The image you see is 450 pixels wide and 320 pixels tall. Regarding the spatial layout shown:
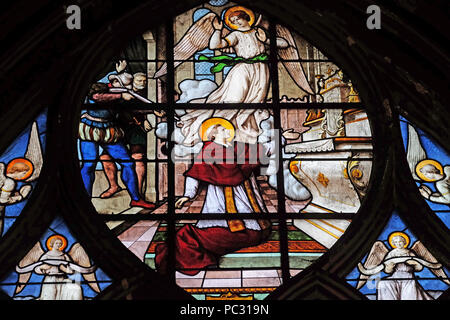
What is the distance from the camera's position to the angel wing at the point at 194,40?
29.6 ft

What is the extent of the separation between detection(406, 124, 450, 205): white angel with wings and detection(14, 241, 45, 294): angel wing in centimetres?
326

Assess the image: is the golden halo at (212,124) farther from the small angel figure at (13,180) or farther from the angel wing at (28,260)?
the angel wing at (28,260)

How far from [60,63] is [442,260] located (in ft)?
12.3

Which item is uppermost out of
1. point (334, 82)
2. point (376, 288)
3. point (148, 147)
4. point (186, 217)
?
point (334, 82)

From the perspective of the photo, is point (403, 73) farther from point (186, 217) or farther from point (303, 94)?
point (186, 217)

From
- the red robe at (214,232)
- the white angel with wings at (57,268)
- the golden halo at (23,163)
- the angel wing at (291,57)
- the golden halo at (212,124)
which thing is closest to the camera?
the white angel with wings at (57,268)

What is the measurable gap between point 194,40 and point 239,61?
474 millimetres

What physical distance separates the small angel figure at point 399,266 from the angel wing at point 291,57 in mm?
1653

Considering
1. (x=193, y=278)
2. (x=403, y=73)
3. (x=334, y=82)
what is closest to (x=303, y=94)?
(x=334, y=82)

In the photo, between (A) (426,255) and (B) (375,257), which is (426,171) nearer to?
(A) (426,255)

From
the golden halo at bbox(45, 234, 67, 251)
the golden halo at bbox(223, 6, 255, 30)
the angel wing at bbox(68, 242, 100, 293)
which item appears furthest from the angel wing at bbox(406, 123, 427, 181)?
the golden halo at bbox(45, 234, 67, 251)

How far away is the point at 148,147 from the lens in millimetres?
8617

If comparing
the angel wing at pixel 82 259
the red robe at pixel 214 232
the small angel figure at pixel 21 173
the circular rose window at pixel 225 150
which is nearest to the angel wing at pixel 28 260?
the angel wing at pixel 82 259

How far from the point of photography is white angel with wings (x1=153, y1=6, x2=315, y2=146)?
28.7 ft
